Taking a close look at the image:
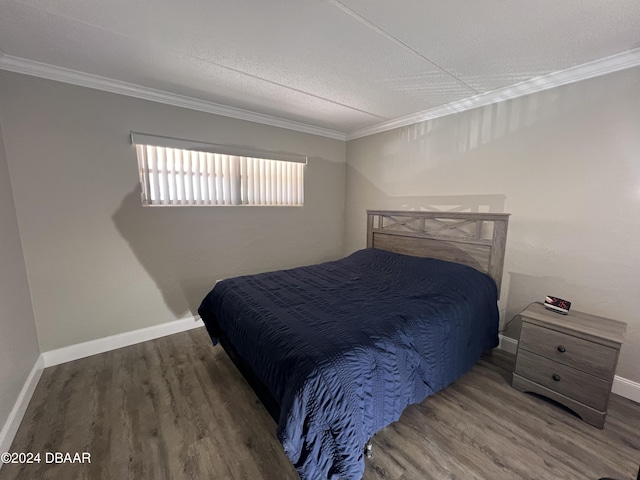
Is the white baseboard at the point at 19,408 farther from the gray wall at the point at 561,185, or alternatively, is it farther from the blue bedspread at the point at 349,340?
the gray wall at the point at 561,185

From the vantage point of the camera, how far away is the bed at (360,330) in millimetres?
1195

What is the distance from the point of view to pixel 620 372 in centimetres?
196

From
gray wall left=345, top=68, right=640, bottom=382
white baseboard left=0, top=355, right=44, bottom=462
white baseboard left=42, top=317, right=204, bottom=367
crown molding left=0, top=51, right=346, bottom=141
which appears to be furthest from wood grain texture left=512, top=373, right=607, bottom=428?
crown molding left=0, top=51, right=346, bottom=141

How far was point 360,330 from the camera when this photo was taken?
4.93ft

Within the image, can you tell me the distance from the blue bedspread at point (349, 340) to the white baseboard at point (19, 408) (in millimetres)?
1206

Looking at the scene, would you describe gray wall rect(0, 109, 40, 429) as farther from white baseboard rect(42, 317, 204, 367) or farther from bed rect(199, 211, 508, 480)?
bed rect(199, 211, 508, 480)

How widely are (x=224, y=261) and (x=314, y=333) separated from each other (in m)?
2.00

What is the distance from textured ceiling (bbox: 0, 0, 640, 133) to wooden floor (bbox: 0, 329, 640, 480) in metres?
2.45

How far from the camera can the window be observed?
103 inches

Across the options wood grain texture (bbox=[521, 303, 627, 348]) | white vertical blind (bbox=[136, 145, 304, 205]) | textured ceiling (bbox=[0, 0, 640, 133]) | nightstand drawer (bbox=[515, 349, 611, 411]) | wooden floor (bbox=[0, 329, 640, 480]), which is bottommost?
wooden floor (bbox=[0, 329, 640, 480])

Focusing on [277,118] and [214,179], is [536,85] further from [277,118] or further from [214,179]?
[214,179]

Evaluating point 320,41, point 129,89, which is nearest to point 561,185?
point 320,41

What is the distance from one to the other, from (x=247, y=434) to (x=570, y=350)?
219 cm

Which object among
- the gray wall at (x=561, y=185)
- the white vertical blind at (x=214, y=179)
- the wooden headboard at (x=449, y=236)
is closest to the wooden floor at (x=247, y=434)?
the gray wall at (x=561, y=185)
